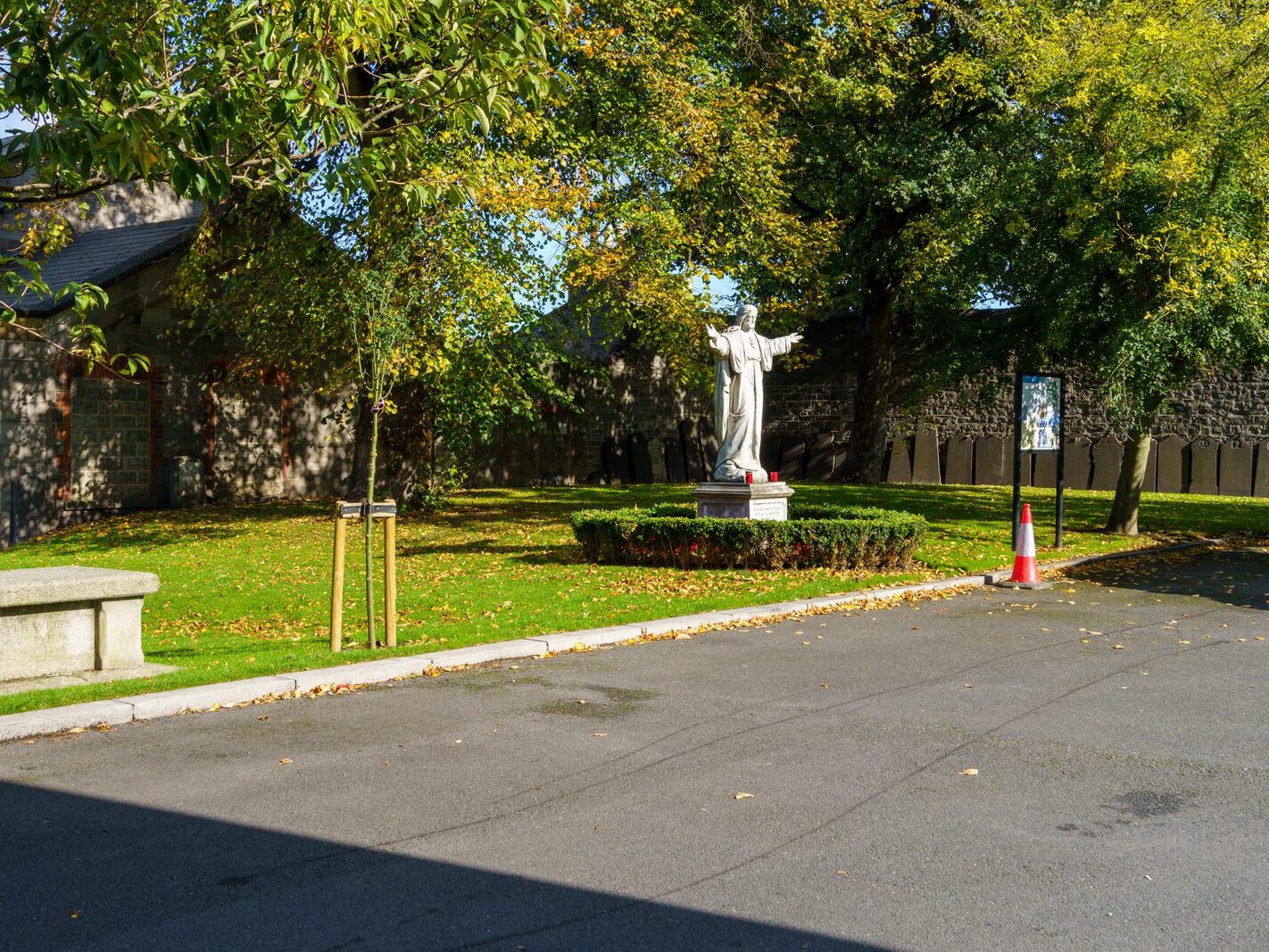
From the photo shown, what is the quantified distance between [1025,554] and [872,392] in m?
15.8

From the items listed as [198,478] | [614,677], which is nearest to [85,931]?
[614,677]

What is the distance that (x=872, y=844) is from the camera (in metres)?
5.11

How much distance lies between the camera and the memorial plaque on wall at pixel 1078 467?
29094mm

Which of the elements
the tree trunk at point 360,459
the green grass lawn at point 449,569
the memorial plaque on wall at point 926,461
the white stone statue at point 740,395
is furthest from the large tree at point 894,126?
the tree trunk at point 360,459

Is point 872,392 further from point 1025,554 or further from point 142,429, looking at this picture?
point 142,429

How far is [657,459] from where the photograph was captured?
1278 inches

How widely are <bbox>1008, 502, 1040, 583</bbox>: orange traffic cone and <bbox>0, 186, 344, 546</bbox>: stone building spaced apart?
44.8ft

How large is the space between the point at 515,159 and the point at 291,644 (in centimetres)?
958

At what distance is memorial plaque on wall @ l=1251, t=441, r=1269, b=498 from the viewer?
27.3m

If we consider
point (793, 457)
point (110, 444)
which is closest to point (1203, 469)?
point (793, 457)

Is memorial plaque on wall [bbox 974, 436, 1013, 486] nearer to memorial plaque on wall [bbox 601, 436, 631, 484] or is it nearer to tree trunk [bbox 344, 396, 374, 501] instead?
memorial plaque on wall [bbox 601, 436, 631, 484]

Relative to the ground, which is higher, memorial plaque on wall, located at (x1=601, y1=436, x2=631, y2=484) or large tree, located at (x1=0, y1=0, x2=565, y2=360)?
large tree, located at (x1=0, y1=0, x2=565, y2=360)

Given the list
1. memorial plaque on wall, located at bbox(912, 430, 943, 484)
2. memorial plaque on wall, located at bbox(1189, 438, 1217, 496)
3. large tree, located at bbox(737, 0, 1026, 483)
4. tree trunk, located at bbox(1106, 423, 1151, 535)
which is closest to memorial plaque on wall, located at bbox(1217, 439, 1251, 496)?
memorial plaque on wall, located at bbox(1189, 438, 1217, 496)

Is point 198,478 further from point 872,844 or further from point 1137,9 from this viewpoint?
point 872,844
